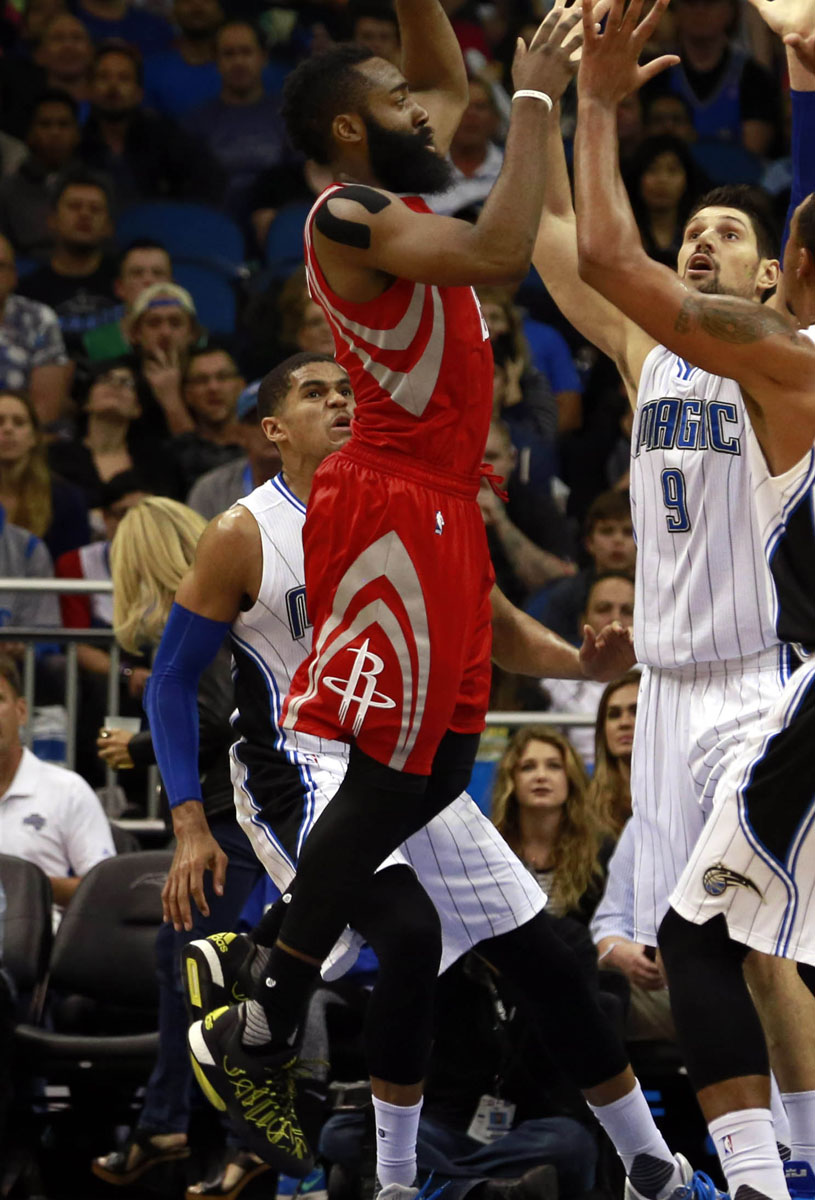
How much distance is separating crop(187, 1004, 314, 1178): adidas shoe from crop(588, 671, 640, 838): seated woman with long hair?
229 cm

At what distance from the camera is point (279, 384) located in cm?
533

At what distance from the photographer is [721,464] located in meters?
4.26

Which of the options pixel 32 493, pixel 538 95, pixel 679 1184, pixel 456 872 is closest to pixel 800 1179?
pixel 679 1184

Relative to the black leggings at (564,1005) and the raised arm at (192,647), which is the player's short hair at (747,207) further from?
the black leggings at (564,1005)

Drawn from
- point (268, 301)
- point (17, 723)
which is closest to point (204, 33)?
point (268, 301)

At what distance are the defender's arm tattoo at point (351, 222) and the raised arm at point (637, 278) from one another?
43cm

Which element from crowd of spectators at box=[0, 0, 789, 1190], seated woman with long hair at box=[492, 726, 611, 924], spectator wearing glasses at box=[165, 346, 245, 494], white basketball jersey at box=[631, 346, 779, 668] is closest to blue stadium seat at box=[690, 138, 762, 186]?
crowd of spectators at box=[0, 0, 789, 1190]

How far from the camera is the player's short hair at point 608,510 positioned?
26.6 feet

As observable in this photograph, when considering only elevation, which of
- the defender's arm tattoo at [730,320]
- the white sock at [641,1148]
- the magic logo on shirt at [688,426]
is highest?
the defender's arm tattoo at [730,320]

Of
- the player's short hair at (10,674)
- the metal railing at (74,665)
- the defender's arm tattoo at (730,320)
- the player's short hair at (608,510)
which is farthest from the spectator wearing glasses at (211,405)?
the defender's arm tattoo at (730,320)

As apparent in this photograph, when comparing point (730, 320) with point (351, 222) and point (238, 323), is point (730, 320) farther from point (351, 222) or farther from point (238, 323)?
point (238, 323)

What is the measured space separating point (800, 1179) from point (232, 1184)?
222 cm

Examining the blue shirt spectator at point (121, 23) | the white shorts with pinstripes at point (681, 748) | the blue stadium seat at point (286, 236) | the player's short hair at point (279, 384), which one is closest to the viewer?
the white shorts with pinstripes at point (681, 748)

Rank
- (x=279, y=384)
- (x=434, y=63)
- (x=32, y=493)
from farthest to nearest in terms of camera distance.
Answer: (x=32, y=493) < (x=279, y=384) < (x=434, y=63)
